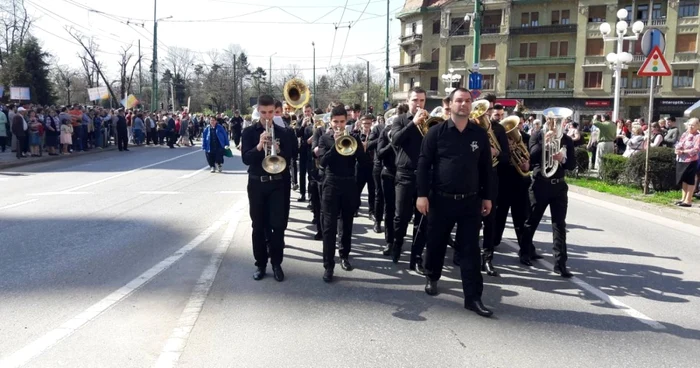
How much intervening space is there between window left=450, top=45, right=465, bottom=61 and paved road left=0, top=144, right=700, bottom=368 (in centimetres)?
5698

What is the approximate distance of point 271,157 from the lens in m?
6.34

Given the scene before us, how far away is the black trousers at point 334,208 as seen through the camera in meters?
6.46

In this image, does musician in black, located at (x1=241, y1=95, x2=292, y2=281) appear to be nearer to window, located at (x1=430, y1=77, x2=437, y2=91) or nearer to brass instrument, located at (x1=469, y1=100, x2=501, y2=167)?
brass instrument, located at (x1=469, y1=100, x2=501, y2=167)

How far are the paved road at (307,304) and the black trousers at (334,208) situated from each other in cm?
36

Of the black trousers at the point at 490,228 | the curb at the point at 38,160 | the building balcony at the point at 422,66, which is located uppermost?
the building balcony at the point at 422,66

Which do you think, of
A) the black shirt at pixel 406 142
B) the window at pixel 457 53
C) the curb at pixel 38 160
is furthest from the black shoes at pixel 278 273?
the window at pixel 457 53

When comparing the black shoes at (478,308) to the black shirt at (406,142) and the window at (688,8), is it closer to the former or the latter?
the black shirt at (406,142)

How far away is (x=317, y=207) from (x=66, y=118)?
17887mm

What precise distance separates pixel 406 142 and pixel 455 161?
5.29 ft

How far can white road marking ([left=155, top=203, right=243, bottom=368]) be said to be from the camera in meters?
4.30

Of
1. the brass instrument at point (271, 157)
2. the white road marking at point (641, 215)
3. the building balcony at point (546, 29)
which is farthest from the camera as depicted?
the building balcony at point (546, 29)

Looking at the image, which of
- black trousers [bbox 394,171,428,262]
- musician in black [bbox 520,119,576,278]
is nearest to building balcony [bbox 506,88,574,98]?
musician in black [bbox 520,119,576,278]

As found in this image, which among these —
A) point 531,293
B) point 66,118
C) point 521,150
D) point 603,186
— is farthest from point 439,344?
point 66,118

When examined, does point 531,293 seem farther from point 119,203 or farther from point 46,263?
point 119,203
